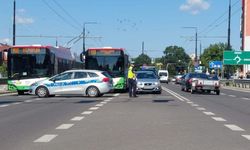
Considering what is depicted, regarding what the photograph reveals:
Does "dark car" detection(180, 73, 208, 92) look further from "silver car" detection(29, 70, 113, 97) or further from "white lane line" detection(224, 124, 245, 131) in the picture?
"white lane line" detection(224, 124, 245, 131)

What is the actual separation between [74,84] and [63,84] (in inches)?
22.1

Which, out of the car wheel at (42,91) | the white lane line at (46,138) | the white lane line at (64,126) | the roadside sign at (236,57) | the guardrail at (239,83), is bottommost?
the white lane line at (46,138)

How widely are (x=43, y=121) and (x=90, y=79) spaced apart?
45.5 ft

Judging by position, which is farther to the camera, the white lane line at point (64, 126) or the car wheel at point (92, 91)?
the car wheel at point (92, 91)

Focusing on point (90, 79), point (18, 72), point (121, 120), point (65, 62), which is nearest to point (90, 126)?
point (121, 120)

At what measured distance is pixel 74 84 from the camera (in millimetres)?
29547

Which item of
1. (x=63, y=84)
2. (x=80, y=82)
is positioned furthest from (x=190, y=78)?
(x=63, y=84)

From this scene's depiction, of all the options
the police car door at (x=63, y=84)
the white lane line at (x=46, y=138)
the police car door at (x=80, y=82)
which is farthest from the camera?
the police car door at (x=80, y=82)

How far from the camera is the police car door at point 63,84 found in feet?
96.6

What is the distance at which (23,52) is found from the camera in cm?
3322

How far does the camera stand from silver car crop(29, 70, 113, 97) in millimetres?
29484

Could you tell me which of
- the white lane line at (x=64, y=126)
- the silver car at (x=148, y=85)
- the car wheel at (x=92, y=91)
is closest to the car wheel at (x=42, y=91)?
the car wheel at (x=92, y=91)

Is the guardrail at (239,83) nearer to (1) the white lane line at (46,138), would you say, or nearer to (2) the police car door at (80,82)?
(2) the police car door at (80,82)

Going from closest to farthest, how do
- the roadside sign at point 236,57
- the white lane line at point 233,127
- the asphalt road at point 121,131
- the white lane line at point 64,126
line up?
the asphalt road at point 121,131, the white lane line at point 64,126, the white lane line at point 233,127, the roadside sign at point 236,57
